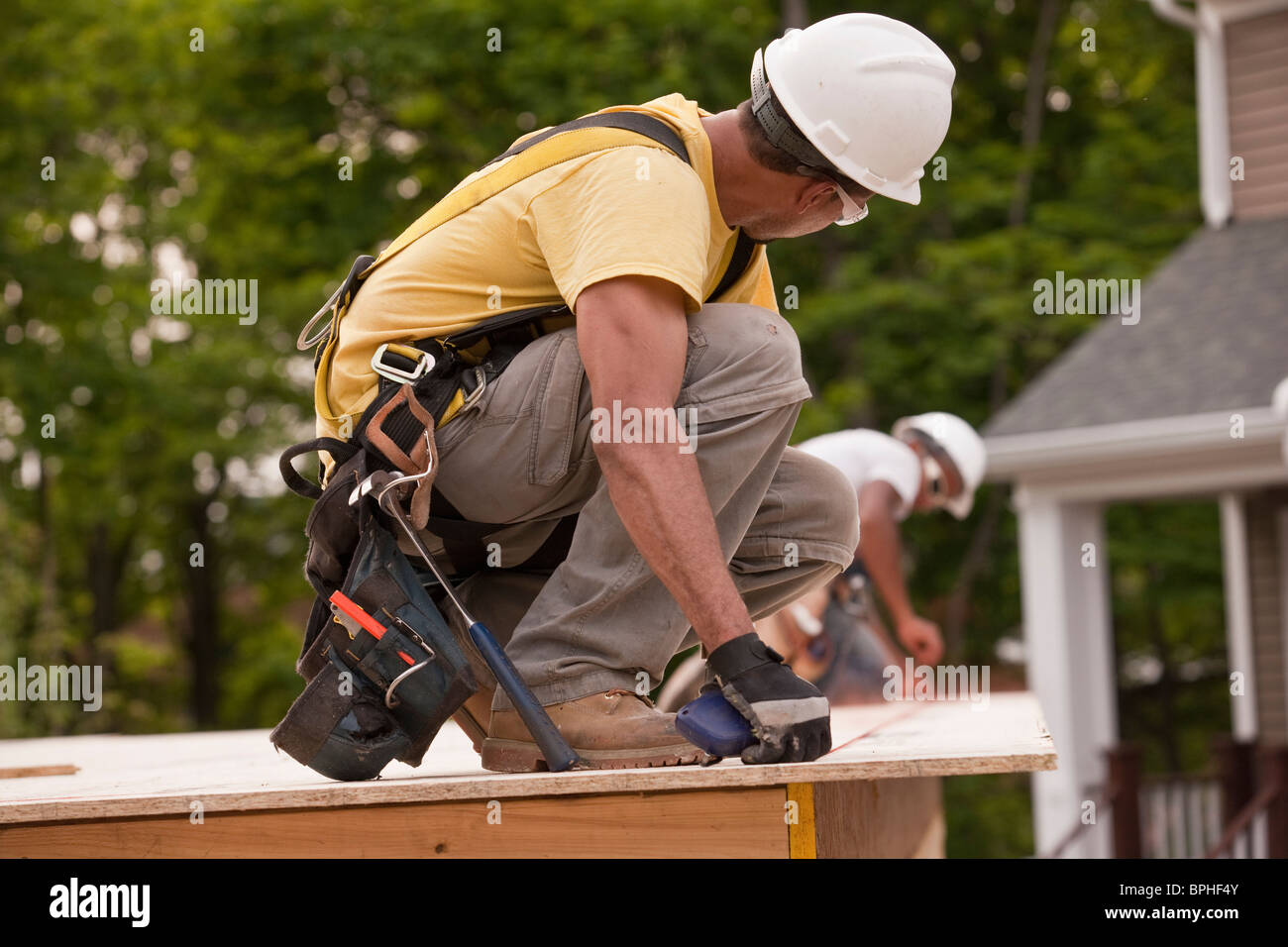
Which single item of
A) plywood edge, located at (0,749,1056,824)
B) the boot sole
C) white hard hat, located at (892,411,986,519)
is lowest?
plywood edge, located at (0,749,1056,824)

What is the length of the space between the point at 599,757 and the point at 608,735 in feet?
0.13

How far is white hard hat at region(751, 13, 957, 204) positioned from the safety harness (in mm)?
206

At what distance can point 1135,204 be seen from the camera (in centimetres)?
1511

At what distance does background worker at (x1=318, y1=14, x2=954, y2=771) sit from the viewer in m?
2.41

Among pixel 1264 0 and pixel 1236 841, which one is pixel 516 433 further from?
pixel 1264 0

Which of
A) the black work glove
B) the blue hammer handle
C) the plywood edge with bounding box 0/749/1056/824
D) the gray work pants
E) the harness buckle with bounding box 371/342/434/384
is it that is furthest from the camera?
the harness buckle with bounding box 371/342/434/384

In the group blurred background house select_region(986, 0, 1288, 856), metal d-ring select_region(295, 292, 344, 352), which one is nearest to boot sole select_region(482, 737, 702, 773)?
metal d-ring select_region(295, 292, 344, 352)

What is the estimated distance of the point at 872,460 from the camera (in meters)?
6.07

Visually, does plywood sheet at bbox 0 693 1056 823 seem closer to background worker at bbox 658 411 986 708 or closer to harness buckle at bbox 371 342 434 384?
harness buckle at bbox 371 342 434 384

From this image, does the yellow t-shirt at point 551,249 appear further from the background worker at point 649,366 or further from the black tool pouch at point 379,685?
the black tool pouch at point 379,685

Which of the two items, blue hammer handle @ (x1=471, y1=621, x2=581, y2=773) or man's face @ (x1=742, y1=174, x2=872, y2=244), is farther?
man's face @ (x1=742, y1=174, x2=872, y2=244)

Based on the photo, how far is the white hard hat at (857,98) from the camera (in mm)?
2625

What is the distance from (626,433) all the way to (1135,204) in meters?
13.9

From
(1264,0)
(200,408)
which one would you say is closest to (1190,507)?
(1264,0)
